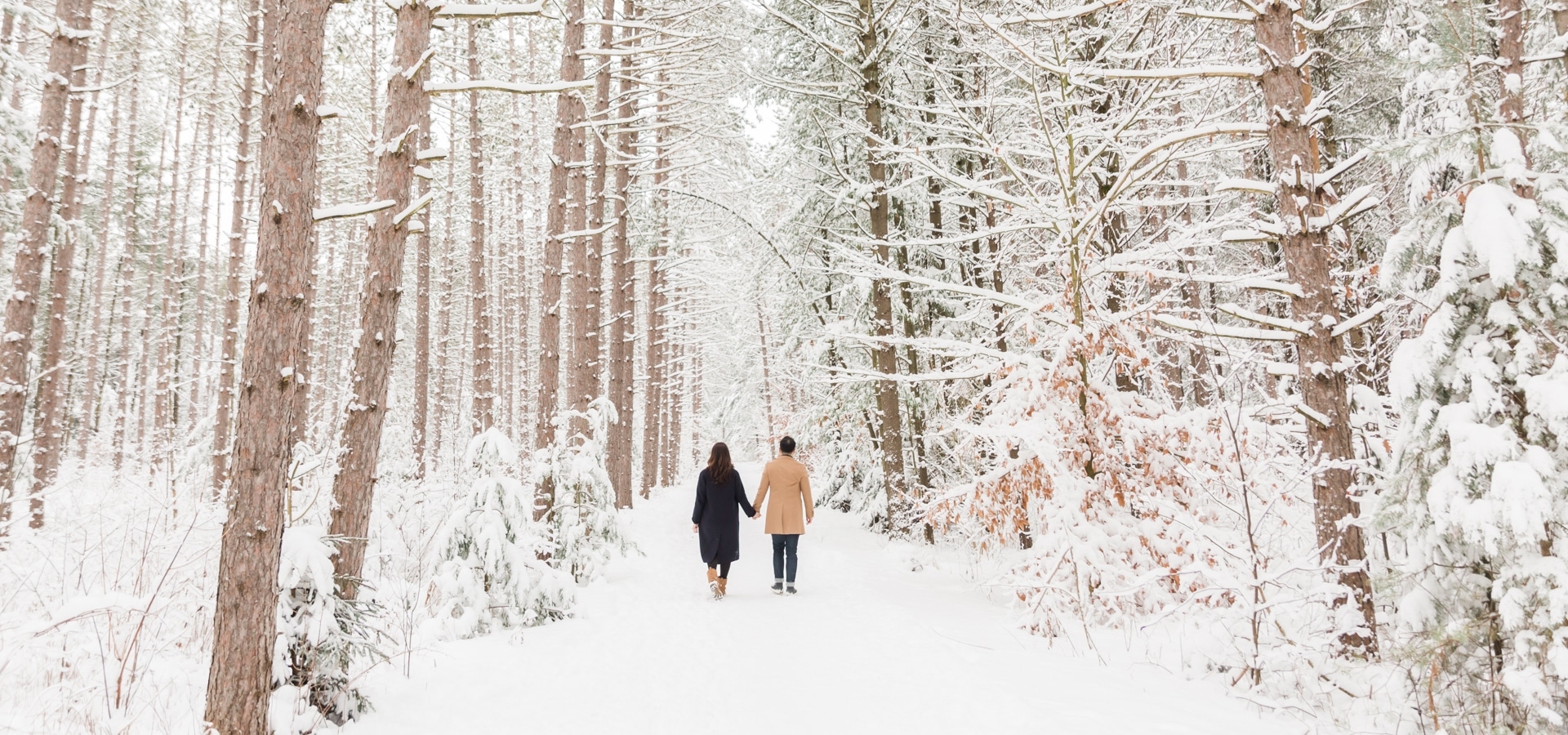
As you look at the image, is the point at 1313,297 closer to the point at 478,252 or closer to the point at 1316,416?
the point at 1316,416

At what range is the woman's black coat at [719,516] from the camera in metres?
8.23

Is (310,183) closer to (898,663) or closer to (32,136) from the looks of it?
(898,663)

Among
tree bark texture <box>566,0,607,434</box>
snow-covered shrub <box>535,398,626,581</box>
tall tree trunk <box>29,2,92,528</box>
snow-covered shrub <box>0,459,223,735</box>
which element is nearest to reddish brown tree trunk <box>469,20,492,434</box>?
tree bark texture <box>566,0,607,434</box>

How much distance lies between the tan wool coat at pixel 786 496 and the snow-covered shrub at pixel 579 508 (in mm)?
1976

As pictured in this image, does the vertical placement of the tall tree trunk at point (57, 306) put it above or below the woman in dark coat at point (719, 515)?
above

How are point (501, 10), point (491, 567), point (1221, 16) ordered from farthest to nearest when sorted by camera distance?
point (491, 567) → point (501, 10) → point (1221, 16)

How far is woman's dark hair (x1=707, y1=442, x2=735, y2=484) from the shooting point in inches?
337

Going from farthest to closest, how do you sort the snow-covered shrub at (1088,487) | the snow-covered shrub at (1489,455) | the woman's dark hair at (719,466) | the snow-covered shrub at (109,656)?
the woman's dark hair at (719,466) < the snow-covered shrub at (1088,487) < the snow-covered shrub at (109,656) < the snow-covered shrub at (1489,455)

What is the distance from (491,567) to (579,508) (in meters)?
2.47

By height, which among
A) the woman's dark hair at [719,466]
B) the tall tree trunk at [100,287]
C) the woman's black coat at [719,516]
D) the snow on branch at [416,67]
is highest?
the tall tree trunk at [100,287]

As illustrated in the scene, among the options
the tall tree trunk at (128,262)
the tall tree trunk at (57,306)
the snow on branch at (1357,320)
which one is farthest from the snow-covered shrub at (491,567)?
the tall tree trunk at (128,262)

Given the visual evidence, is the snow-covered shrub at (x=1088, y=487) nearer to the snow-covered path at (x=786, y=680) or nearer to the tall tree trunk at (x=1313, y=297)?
the snow-covered path at (x=786, y=680)

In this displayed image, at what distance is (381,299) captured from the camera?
4867 millimetres

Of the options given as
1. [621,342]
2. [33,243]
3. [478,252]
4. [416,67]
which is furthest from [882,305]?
[33,243]
